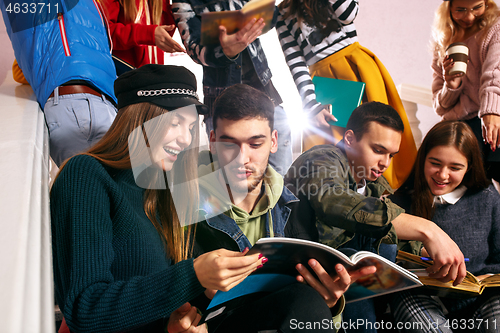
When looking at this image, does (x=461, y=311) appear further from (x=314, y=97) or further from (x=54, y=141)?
(x=54, y=141)

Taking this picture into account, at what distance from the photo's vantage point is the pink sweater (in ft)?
4.53

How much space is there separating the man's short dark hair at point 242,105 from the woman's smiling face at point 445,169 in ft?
2.05

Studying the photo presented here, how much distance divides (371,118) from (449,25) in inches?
21.7

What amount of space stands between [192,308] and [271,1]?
915 mm

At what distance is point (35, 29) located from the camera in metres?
0.97

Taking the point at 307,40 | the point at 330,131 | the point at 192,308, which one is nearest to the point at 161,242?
the point at 192,308

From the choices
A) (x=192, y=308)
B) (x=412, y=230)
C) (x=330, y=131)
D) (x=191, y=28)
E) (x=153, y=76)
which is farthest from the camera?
(x=330, y=131)

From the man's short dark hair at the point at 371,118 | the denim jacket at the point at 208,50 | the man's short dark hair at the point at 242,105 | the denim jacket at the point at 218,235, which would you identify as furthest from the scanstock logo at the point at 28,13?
the man's short dark hair at the point at 371,118

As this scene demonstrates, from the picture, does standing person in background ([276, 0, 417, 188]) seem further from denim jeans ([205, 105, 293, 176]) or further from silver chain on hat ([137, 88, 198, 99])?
silver chain on hat ([137, 88, 198, 99])

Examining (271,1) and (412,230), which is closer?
(412,230)

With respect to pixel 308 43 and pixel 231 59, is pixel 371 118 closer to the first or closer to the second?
pixel 308 43

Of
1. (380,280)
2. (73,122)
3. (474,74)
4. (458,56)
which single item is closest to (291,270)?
(380,280)

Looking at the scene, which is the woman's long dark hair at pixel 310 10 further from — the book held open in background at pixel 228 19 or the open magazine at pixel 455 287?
the open magazine at pixel 455 287

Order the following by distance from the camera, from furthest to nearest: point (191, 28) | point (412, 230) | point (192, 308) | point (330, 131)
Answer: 1. point (330, 131)
2. point (191, 28)
3. point (412, 230)
4. point (192, 308)
